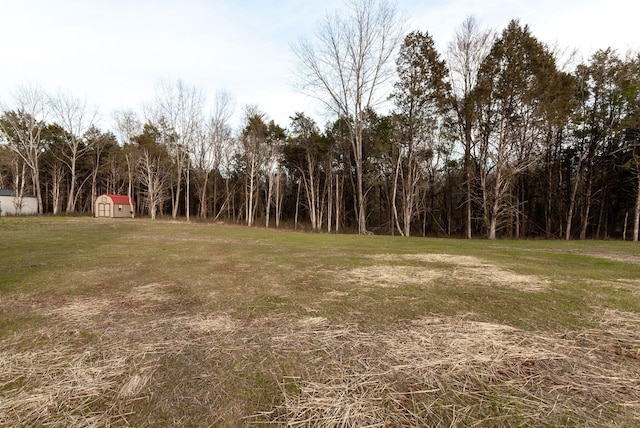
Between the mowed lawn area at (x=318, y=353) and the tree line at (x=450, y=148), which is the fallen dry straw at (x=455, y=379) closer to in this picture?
the mowed lawn area at (x=318, y=353)

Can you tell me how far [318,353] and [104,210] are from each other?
3855 cm

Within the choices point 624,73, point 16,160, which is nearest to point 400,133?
point 624,73

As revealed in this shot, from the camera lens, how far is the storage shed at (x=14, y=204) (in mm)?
30103

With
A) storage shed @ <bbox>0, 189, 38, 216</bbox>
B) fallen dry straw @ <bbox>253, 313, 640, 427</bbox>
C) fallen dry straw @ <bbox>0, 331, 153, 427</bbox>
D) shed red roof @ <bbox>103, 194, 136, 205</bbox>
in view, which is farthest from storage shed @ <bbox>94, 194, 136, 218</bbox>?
fallen dry straw @ <bbox>253, 313, 640, 427</bbox>

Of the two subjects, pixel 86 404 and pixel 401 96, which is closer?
pixel 86 404

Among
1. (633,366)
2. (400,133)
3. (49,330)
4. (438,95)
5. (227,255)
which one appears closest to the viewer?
(633,366)

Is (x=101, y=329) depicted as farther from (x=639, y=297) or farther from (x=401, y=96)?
(x=401, y=96)

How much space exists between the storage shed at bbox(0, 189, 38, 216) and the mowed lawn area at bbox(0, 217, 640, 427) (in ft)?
123

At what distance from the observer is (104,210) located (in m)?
31.8

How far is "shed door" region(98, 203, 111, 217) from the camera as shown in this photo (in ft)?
104

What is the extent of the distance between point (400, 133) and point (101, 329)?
2209cm

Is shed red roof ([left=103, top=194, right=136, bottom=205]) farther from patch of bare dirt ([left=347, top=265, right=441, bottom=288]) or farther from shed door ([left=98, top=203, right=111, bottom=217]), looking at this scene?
patch of bare dirt ([left=347, top=265, right=441, bottom=288])

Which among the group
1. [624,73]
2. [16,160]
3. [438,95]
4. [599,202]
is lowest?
[599,202]

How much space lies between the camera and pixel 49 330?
2740 millimetres
